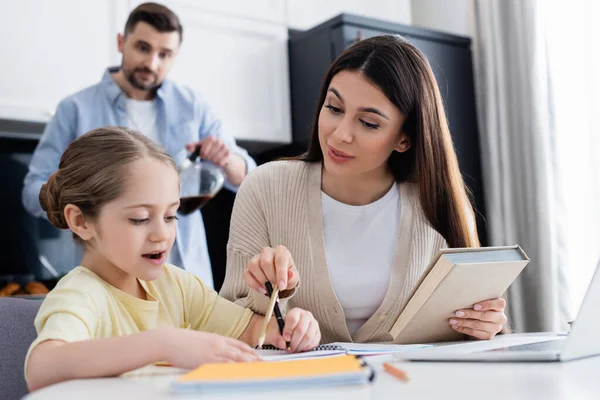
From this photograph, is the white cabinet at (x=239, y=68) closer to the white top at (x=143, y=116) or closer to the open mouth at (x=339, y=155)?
the white top at (x=143, y=116)

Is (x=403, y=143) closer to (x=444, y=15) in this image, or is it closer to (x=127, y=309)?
(x=127, y=309)

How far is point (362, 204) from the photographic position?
60.0 inches

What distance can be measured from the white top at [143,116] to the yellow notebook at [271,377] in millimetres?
1767

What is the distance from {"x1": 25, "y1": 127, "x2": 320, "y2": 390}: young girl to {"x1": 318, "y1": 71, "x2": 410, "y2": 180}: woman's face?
0.41 m

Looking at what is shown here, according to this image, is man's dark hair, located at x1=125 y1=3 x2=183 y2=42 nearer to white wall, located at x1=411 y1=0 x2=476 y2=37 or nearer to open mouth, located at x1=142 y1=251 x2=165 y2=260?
open mouth, located at x1=142 y1=251 x2=165 y2=260

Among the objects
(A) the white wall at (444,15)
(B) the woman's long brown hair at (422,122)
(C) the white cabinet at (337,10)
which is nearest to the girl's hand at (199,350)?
(B) the woman's long brown hair at (422,122)

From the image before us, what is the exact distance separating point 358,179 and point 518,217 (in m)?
1.65

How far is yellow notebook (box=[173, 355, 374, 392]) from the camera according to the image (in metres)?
0.58

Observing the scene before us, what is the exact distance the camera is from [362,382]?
0.61 metres

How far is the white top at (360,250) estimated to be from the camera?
4.56 feet

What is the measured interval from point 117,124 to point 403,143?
110cm

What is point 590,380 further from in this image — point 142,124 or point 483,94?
point 483,94

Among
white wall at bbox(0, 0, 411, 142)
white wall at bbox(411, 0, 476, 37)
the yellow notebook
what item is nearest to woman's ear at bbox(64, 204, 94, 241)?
the yellow notebook

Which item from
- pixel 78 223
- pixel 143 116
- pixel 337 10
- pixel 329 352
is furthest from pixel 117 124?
pixel 329 352
